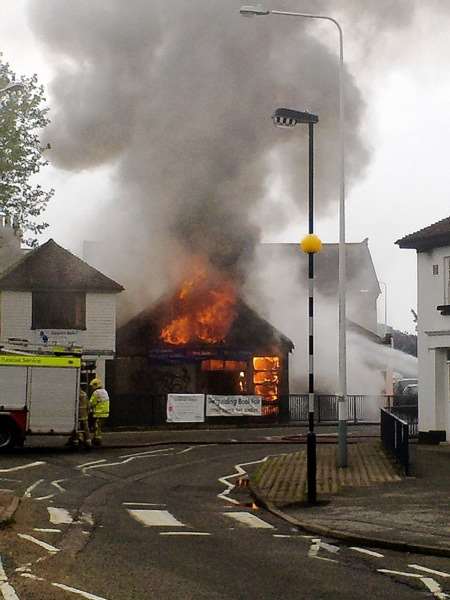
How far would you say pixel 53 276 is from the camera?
35000 mm

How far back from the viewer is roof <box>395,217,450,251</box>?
2417 centimetres

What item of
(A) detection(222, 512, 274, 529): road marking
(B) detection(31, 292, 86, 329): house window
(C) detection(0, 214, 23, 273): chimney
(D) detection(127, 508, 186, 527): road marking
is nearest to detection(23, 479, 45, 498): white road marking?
(D) detection(127, 508, 186, 527): road marking

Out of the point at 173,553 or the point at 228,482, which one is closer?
the point at 173,553

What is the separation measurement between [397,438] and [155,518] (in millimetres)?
7446

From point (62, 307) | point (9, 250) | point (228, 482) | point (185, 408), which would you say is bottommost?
point (228, 482)

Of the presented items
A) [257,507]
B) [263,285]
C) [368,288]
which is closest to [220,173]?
[263,285]

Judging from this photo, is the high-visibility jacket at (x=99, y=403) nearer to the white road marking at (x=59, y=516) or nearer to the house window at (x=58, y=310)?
the white road marking at (x=59, y=516)

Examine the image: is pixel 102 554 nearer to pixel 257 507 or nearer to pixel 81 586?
pixel 81 586

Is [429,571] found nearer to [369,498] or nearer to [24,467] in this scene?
[369,498]

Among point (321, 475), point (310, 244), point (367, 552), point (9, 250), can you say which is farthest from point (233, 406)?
point (367, 552)

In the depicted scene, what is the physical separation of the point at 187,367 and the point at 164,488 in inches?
794

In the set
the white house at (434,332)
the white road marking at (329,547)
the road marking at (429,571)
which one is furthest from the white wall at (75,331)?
the road marking at (429,571)

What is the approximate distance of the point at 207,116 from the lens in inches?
1287

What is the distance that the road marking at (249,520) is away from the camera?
11646mm
